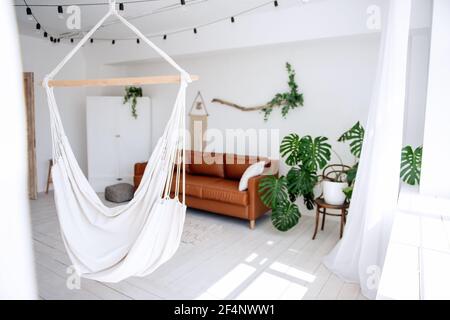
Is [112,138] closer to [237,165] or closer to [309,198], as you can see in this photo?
[237,165]

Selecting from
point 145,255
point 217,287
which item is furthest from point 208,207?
point 145,255

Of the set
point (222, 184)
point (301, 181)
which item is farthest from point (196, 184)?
point (301, 181)

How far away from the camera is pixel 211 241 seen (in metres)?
3.09

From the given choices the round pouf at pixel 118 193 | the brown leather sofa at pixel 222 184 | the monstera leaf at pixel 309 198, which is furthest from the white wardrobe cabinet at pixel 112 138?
the monstera leaf at pixel 309 198

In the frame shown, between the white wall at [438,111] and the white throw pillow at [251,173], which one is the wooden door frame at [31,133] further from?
the white wall at [438,111]

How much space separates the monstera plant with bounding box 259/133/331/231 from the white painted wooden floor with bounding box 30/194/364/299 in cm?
25

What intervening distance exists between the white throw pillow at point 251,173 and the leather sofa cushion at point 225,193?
78 millimetres

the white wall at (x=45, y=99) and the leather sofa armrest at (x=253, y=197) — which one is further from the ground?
the white wall at (x=45, y=99)

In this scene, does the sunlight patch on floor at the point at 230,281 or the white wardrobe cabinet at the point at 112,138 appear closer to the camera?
the sunlight patch on floor at the point at 230,281

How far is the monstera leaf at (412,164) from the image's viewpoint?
2586mm

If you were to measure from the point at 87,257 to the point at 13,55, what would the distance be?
184 cm

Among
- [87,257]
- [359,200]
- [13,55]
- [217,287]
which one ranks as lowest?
[217,287]

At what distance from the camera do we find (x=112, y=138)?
4.94 metres
